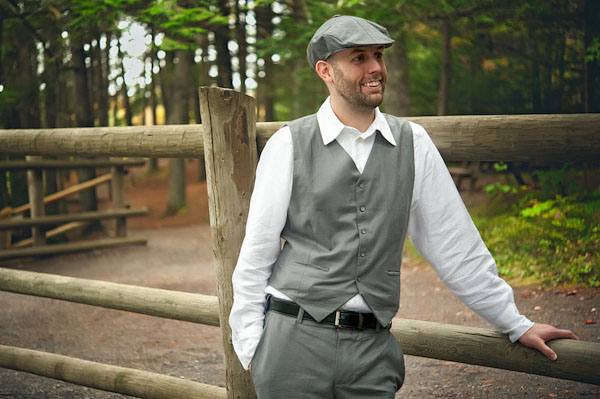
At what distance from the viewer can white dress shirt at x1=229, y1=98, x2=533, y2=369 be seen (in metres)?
2.06

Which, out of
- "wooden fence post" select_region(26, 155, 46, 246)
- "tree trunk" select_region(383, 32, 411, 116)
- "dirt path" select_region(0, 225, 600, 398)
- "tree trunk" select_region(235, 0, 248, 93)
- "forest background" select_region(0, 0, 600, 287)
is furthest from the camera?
"tree trunk" select_region(235, 0, 248, 93)

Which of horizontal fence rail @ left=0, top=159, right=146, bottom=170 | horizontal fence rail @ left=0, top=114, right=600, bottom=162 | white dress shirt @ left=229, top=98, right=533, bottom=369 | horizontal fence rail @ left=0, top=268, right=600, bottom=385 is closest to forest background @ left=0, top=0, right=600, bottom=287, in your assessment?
horizontal fence rail @ left=0, top=159, right=146, bottom=170

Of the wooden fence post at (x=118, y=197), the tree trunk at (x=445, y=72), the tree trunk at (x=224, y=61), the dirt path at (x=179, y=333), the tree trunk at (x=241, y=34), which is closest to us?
the dirt path at (x=179, y=333)

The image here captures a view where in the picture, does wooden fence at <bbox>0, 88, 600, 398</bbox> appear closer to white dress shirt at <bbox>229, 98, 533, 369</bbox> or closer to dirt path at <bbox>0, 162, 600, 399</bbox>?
white dress shirt at <bbox>229, 98, 533, 369</bbox>

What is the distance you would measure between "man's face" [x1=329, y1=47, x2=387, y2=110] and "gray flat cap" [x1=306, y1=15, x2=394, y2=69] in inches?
1.8

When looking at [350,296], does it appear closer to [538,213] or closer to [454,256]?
[454,256]

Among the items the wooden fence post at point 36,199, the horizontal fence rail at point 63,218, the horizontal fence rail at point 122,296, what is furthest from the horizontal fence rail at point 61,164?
the horizontal fence rail at point 122,296

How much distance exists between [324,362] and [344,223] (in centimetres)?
46

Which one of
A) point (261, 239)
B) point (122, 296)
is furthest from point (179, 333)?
point (261, 239)

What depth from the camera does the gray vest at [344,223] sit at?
6.49 ft

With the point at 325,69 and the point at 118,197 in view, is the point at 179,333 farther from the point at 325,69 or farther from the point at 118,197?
the point at 118,197

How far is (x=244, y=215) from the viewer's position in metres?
2.67

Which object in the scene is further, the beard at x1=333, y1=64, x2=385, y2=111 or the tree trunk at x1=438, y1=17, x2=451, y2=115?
the tree trunk at x1=438, y1=17, x2=451, y2=115

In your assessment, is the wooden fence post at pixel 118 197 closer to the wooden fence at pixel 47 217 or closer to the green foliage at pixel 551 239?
the wooden fence at pixel 47 217
